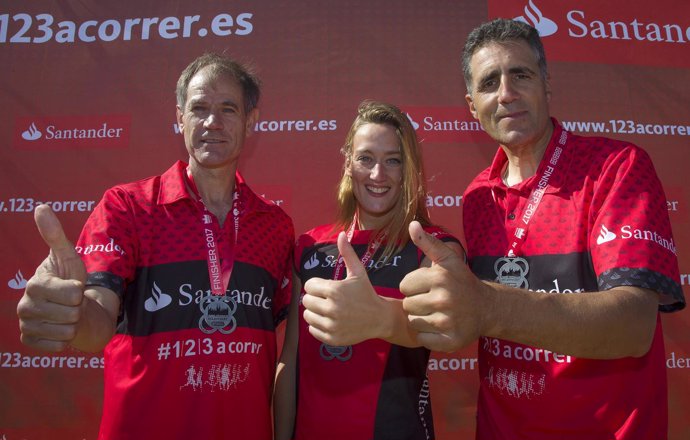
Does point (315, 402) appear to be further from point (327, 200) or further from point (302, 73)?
point (302, 73)

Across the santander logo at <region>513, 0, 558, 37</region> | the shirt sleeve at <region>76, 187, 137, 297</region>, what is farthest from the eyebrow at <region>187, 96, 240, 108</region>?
the santander logo at <region>513, 0, 558, 37</region>

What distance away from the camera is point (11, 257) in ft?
9.22

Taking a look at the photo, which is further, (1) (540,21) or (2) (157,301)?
(1) (540,21)

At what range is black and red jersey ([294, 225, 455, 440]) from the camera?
1.47m

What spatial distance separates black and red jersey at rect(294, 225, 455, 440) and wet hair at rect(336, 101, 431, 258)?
0.07 metres

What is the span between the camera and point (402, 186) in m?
1.79

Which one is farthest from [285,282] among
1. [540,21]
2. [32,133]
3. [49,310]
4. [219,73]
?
[540,21]

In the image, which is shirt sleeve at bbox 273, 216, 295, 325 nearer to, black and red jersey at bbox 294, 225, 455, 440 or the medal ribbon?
black and red jersey at bbox 294, 225, 455, 440

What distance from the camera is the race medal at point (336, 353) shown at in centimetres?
155

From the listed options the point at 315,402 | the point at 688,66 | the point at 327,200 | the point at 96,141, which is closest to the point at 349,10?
the point at 327,200

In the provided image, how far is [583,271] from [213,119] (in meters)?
1.35

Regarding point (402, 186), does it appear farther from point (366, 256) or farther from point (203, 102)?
point (203, 102)

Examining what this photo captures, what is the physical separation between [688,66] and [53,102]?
13.4 ft

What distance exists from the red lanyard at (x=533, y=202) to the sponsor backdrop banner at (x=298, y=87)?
4.30 feet
